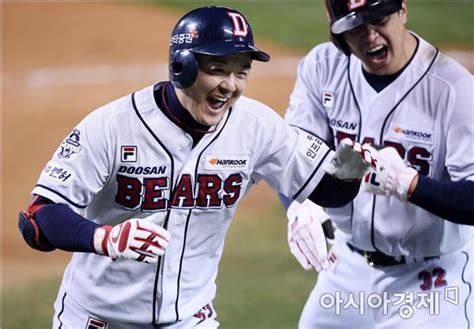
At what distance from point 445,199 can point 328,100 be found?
0.94 meters

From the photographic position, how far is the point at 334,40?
5758 mm

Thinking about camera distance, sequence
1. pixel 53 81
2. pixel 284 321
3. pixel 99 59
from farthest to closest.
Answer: pixel 99 59 → pixel 53 81 → pixel 284 321

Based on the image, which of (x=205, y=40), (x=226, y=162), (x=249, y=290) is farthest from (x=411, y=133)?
(x=249, y=290)

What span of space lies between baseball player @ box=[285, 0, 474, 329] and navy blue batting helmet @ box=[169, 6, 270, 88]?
924 millimetres

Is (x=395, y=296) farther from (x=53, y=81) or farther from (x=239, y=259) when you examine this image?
(x=53, y=81)

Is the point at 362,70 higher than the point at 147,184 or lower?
higher

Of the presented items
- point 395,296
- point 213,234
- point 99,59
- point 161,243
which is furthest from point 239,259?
point 99,59

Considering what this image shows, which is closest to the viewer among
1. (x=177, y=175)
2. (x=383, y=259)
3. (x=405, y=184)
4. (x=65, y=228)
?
(x=65, y=228)

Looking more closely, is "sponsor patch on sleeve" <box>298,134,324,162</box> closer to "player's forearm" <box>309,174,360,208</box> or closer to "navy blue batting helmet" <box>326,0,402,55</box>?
"player's forearm" <box>309,174,360,208</box>

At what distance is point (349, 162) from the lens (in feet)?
16.5

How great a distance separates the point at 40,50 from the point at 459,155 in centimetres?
1257

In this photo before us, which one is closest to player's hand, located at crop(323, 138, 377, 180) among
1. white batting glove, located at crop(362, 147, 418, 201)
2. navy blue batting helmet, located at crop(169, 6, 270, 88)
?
white batting glove, located at crop(362, 147, 418, 201)

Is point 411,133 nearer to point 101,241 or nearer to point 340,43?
point 340,43

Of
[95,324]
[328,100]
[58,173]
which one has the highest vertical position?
[328,100]
